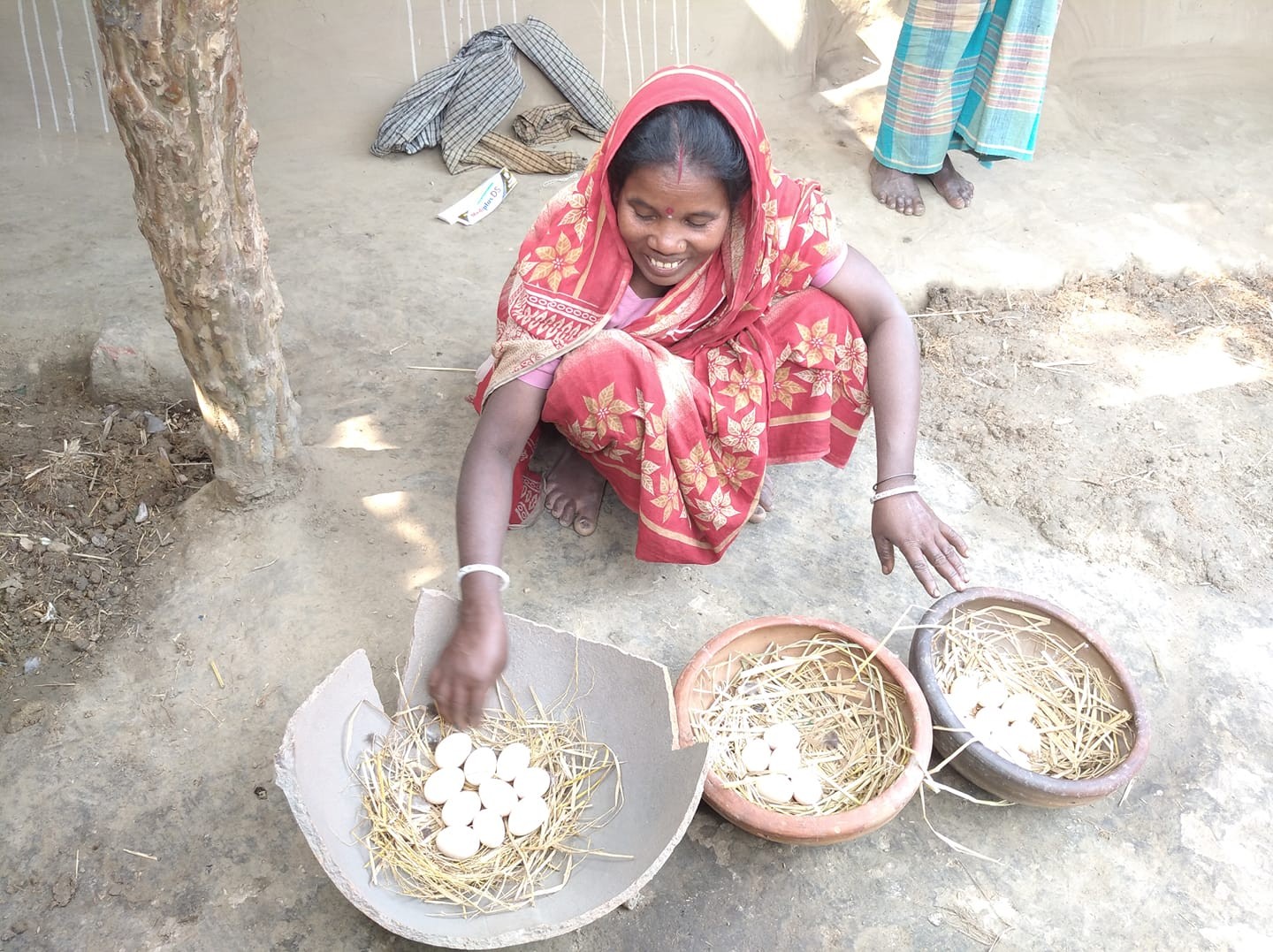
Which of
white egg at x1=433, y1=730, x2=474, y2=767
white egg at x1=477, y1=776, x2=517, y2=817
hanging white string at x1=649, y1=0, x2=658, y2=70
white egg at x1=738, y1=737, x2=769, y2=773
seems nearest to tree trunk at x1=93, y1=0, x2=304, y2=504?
white egg at x1=433, y1=730, x2=474, y2=767

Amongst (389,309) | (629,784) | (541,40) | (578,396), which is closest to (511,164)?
(541,40)

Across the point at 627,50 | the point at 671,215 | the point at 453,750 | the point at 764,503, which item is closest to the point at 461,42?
the point at 627,50

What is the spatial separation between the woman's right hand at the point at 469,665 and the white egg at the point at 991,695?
967 millimetres

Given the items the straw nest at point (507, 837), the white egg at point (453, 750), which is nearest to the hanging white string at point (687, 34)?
the straw nest at point (507, 837)

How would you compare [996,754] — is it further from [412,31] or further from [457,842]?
[412,31]

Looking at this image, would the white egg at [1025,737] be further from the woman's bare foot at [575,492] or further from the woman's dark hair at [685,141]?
the woman's dark hair at [685,141]

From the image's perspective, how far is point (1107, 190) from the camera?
3.98 metres

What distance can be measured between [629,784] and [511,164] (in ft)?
9.33

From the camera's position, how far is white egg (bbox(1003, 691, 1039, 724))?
1.91 meters

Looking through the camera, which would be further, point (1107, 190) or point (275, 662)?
point (1107, 190)

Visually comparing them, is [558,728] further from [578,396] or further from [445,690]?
[578,396]

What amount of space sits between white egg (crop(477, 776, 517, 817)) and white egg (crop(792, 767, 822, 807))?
1.68 feet

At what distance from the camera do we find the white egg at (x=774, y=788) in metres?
1.74

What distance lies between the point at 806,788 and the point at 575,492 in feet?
3.06
